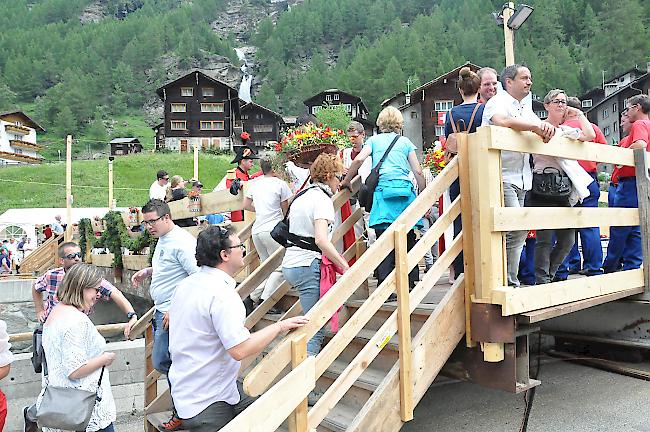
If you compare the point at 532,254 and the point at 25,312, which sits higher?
the point at 532,254

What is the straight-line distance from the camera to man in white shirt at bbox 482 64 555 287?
4191mm

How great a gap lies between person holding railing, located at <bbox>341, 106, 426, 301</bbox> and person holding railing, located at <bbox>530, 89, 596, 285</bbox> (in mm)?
977

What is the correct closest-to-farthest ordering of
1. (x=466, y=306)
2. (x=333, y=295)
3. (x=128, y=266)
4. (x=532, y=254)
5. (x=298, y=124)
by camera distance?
→ (x=333, y=295) → (x=466, y=306) → (x=532, y=254) → (x=298, y=124) → (x=128, y=266)

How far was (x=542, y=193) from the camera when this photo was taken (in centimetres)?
473

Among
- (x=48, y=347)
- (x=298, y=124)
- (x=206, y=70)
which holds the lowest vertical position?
(x=48, y=347)

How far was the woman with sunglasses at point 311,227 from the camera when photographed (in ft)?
13.7

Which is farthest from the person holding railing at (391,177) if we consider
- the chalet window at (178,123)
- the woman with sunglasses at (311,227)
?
the chalet window at (178,123)

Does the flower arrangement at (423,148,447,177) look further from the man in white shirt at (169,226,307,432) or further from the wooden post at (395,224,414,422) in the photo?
the man in white shirt at (169,226,307,432)

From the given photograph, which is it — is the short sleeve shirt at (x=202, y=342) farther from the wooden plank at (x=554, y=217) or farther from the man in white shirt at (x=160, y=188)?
the man in white shirt at (x=160, y=188)

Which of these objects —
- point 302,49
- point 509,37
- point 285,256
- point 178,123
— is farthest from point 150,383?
point 302,49

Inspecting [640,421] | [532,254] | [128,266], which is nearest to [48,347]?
[532,254]

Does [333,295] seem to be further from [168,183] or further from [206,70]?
[206,70]

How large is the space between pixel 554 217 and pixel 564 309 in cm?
68

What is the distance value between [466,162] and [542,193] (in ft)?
3.33
